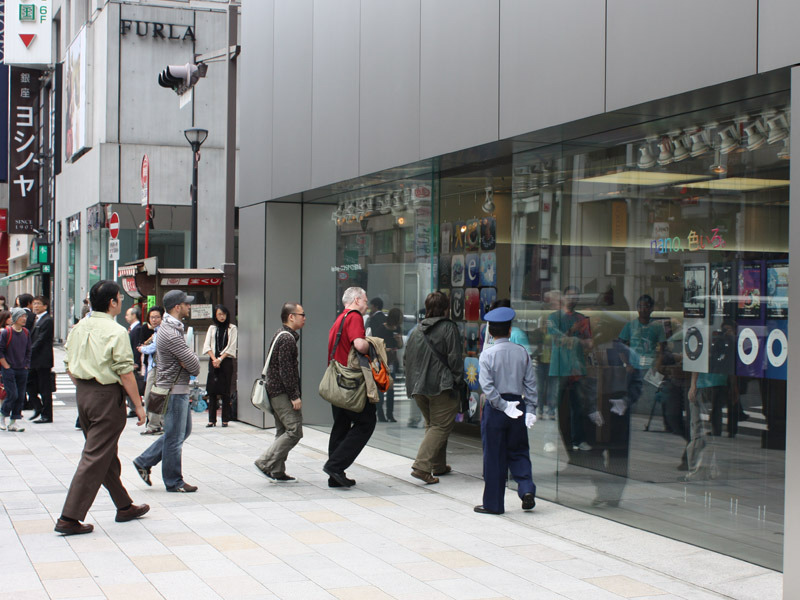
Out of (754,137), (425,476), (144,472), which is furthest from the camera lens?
(425,476)

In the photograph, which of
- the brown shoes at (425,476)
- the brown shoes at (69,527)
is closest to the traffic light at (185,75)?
the brown shoes at (425,476)

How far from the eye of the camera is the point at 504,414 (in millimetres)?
8125

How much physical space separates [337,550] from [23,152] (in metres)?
38.2

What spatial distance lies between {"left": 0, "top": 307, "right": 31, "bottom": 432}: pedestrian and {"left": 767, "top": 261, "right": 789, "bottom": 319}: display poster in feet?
35.1

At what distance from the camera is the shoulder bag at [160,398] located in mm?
8961

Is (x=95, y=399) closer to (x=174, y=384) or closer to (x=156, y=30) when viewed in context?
(x=174, y=384)

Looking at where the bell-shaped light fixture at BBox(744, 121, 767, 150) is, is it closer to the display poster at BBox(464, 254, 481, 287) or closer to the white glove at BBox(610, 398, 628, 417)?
the white glove at BBox(610, 398, 628, 417)

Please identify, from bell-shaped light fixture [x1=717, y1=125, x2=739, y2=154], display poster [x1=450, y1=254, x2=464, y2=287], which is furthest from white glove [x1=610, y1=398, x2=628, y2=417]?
display poster [x1=450, y1=254, x2=464, y2=287]

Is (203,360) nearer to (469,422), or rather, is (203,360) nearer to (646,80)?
(469,422)

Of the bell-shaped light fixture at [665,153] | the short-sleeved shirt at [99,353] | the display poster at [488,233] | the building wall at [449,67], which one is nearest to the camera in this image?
the building wall at [449,67]

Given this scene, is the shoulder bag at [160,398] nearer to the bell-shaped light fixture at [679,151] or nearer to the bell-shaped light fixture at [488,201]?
the bell-shaped light fixture at [488,201]

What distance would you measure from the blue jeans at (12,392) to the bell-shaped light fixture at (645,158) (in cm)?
982

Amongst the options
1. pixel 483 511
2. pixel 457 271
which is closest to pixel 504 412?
pixel 483 511

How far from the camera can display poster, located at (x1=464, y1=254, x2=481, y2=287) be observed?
11883 mm
